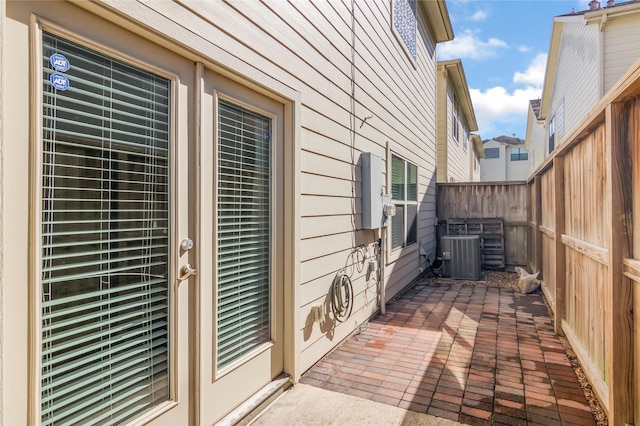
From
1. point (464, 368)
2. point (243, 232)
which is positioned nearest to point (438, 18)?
point (464, 368)

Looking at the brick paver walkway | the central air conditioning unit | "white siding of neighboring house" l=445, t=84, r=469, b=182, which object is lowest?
the brick paver walkway

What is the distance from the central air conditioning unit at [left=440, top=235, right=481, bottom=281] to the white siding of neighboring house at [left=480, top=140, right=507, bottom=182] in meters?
22.4

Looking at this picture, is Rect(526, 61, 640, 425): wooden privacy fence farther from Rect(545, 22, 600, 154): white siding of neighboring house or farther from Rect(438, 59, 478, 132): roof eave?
Rect(438, 59, 478, 132): roof eave

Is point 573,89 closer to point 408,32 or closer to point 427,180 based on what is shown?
point 427,180

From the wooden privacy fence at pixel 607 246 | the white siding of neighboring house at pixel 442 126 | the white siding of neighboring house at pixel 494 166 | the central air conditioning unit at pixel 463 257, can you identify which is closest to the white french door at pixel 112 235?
the wooden privacy fence at pixel 607 246

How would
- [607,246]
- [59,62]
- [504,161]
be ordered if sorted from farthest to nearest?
[504,161]
[607,246]
[59,62]

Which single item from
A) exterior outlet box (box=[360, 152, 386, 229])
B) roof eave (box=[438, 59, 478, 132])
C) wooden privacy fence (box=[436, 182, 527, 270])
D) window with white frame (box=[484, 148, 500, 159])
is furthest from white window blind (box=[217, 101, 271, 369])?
window with white frame (box=[484, 148, 500, 159])

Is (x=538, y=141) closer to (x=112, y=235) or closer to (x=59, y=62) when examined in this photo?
(x=112, y=235)

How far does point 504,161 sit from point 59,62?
29.7 metres

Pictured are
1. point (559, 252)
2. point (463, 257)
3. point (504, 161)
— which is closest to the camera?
point (559, 252)

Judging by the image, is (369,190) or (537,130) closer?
(369,190)

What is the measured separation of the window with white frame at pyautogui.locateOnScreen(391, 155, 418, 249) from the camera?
517 centimetres

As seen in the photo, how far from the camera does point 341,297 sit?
133 inches

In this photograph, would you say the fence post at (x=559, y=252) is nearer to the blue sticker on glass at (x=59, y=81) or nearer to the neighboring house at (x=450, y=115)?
the blue sticker on glass at (x=59, y=81)
